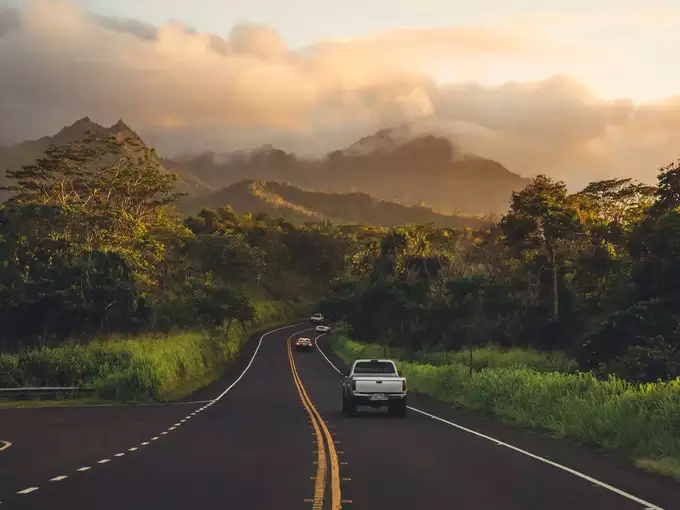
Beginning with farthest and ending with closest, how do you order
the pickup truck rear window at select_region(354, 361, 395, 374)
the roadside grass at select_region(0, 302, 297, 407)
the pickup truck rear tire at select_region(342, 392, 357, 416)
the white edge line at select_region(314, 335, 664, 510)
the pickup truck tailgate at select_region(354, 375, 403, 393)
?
1. the roadside grass at select_region(0, 302, 297, 407)
2. the pickup truck rear window at select_region(354, 361, 395, 374)
3. the pickup truck rear tire at select_region(342, 392, 357, 416)
4. the pickup truck tailgate at select_region(354, 375, 403, 393)
5. the white edge line at select_region(314, 335, 664, 510)

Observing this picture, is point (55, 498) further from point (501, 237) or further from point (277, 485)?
point (501, 237)

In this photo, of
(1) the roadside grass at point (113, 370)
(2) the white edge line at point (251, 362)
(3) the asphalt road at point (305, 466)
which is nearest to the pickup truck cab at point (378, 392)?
(3) the asphalt road at point (305, 466)

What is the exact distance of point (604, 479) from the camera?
1343 centimetres

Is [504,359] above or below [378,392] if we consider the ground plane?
below

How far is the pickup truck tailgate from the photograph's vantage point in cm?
2867

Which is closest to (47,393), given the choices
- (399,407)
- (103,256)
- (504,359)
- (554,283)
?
(399,407)

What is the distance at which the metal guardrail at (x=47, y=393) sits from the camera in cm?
4172

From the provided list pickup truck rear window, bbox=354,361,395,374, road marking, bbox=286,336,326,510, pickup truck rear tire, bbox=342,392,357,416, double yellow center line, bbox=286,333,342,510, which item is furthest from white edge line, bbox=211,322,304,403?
road marking, bbox=286,336,326,510

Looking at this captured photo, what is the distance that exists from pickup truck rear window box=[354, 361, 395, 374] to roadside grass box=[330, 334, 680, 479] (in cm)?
332

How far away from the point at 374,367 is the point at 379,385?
281 centimetres

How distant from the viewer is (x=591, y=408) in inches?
809

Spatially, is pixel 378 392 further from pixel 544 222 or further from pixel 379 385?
pixel 544 222

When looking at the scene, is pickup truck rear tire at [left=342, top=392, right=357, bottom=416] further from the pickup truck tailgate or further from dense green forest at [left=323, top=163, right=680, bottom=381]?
dense green forest at [left=323, top=163, right=680, bottom=381]

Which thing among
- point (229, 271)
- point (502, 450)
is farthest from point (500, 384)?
point (229, 271)
